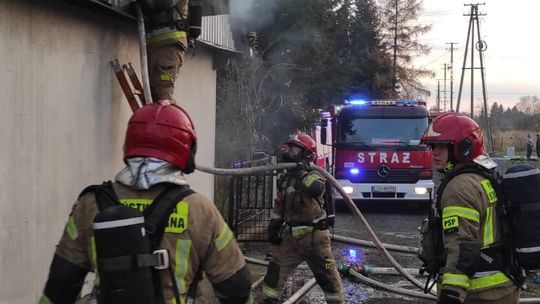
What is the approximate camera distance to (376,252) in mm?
8930

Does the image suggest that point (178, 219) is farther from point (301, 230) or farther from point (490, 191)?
point (301, 230)

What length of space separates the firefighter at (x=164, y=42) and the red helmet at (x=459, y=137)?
2.19 m

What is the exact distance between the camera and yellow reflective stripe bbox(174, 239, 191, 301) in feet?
7.42

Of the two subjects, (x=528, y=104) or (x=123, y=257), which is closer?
(x=123, y=257)

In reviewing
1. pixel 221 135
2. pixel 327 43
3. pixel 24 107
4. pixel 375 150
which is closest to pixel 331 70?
pixel 327 43

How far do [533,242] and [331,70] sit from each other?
70.5 feet

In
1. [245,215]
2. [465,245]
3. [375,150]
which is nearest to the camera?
[465,245]

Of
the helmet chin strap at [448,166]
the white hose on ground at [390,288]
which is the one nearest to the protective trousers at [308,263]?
the white hose on ground at [390,288]

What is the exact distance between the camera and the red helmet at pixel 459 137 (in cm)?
345

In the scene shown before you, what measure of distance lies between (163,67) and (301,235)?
204 centimetres

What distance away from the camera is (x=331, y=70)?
24359 mm

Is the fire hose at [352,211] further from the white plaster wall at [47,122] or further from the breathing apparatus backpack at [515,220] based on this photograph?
the breathing apparatus backpack at [515,220]

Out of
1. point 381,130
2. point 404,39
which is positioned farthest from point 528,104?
point 381,130

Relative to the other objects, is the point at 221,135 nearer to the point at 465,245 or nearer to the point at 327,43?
the point at 327,43
